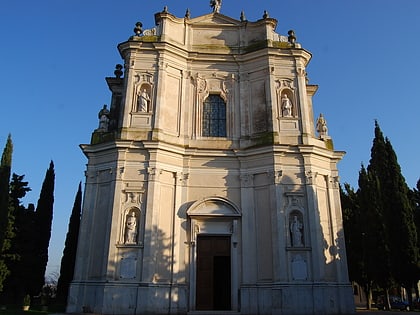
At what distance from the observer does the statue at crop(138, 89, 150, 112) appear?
16969 mm

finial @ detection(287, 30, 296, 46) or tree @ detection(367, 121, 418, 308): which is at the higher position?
finial @ detection(287, 30, 296, 46)

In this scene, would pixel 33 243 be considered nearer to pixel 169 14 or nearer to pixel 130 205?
pixel 130 205

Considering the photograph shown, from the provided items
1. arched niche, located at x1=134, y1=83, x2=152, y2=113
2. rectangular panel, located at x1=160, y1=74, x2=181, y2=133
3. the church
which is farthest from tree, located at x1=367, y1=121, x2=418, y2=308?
arched niche, located at x1=134, y1=83, x2=152, y2=113

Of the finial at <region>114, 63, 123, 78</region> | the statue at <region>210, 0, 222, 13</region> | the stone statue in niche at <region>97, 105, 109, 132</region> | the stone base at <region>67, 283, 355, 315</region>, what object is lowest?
the stone base at <region>67, 283, 355, 315</region>

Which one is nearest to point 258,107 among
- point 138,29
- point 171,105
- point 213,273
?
point 171,105

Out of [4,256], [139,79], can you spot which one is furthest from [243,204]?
[4,256]

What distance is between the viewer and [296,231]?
15.3 meters

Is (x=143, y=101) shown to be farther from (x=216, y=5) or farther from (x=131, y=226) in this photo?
(x=216, y=5)

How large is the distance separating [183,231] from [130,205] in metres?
2.32

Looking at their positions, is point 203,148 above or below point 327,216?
above

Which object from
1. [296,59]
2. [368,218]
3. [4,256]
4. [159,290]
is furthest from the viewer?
[368,218]

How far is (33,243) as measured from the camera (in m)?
22.1

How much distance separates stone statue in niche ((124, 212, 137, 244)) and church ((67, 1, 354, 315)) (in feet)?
0.15

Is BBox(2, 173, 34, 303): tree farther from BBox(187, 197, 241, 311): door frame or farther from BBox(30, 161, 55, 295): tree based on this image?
BBox(187, 197, 241, 311): door frame
